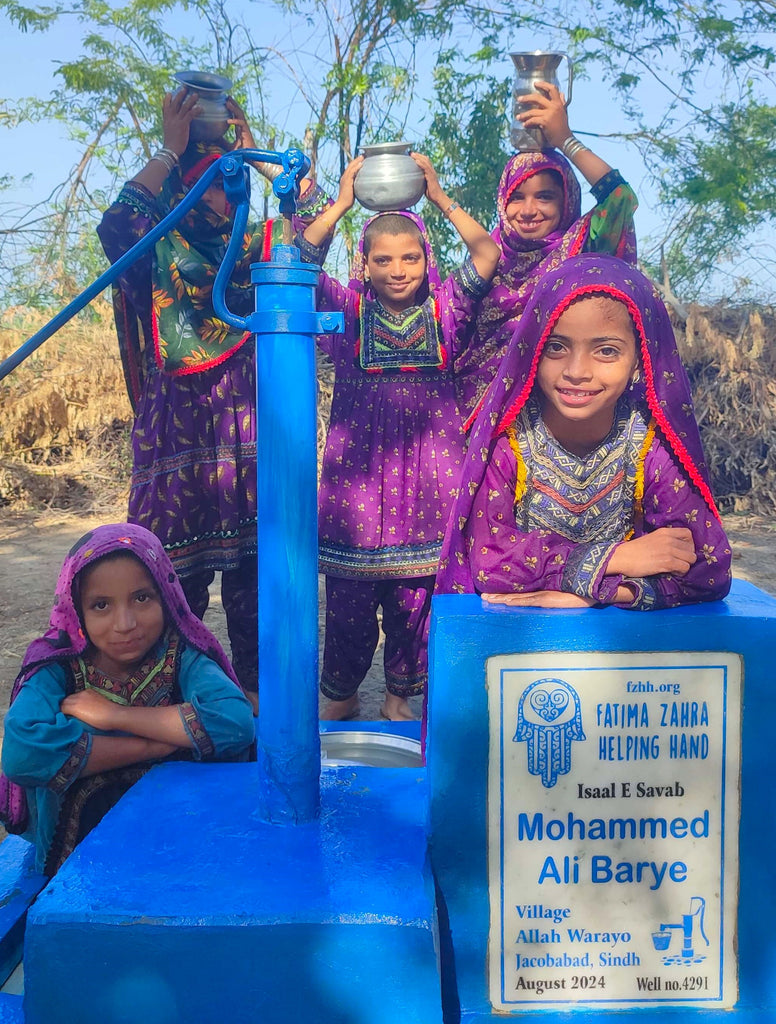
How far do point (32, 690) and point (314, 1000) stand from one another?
927 mm

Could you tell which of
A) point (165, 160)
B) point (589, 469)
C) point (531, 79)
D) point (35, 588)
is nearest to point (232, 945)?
point (589, 469)

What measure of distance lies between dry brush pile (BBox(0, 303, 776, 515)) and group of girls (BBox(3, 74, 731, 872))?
4.50 metres

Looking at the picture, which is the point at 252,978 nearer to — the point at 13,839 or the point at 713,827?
the point at 713,827

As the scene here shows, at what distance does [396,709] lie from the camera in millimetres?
3238

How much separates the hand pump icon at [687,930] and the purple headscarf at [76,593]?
1.14 m

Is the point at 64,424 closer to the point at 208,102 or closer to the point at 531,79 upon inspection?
the point at 208,102

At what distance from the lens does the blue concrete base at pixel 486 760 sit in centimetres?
162

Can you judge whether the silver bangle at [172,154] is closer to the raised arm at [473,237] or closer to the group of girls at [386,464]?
the group of girls at [386,464]

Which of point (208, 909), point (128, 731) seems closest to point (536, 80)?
point (128, 731)

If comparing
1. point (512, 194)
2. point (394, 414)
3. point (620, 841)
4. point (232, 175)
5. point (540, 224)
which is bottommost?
point (620, 841)

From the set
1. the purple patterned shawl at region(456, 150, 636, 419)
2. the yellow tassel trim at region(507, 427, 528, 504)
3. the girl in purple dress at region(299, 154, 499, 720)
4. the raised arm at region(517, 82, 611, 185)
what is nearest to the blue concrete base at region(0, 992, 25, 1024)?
the yellow tassel trim at region(507, 427, 528, 504)

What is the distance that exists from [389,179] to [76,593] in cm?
167

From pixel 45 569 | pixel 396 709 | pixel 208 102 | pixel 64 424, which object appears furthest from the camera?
pixel 64 424

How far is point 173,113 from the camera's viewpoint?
2738mm
